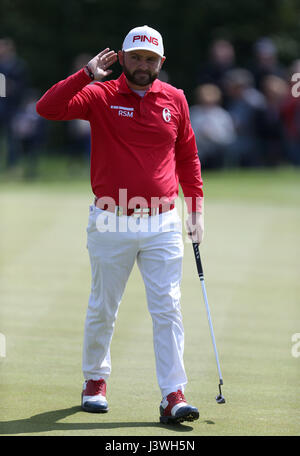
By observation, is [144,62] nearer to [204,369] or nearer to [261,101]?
[204,369]

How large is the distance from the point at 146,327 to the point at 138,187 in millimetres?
2730

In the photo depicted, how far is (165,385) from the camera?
5723 millimetres

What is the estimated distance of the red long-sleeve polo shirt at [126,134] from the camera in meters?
5.68

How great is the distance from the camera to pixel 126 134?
568cm

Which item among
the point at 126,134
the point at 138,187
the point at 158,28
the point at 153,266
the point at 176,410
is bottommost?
the point at 176,410

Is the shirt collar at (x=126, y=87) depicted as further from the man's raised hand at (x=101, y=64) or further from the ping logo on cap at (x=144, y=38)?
the ping logo on cap at (x=144, y=38)

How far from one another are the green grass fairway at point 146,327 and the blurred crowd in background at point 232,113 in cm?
273

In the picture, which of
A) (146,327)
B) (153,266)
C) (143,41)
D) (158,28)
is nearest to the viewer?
(143,41)

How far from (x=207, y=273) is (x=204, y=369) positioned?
361cm

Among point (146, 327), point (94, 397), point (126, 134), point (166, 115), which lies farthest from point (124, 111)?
point (146, 327)

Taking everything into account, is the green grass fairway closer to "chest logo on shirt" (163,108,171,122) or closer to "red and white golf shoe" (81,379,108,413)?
"red and white golf shoe" (81,379,108,413)

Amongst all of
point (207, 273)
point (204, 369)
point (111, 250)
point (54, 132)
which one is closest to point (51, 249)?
point (207, 273)

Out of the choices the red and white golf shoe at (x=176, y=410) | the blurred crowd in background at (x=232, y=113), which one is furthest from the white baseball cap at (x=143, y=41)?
the blurred crowd in background at (x=232, y=113)

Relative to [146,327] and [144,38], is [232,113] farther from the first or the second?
[144,38]
